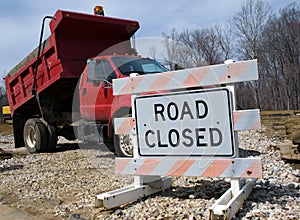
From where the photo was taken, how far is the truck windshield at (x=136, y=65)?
6859mm

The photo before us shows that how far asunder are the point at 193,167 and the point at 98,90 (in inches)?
166

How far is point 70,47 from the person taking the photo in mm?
8055

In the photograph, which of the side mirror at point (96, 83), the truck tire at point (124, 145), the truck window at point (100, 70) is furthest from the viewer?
the side mirror at point (96, 83)

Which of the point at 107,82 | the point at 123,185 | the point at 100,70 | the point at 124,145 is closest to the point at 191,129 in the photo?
the point at 123,185

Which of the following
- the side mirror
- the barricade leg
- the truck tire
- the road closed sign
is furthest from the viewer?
the side mirror

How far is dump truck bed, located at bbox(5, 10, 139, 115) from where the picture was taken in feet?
25.5

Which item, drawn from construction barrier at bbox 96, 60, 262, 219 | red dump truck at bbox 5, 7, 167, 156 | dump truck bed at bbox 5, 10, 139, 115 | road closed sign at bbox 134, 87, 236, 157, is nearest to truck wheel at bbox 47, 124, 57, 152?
→ red dump truck at bbox 5, 7, 167, 156

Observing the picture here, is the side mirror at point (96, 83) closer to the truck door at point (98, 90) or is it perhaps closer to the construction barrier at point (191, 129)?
the truck door at point (98, 90)

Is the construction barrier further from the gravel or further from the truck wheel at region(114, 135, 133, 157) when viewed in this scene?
the truck wheel at region(114, 135, 133, 157)

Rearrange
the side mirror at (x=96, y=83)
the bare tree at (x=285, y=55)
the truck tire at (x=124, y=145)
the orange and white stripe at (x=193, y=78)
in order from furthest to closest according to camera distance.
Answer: the bare tree at (x=285, y=55)
the side mirror at (x=96, y=83)
the truck tire at (x=124, y=145)
the orange and white stripe at (x=193, y=78)

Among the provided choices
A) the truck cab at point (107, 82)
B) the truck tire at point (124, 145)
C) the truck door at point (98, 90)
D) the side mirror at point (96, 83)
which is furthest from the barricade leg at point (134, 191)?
the side mirror at point (96, 83)

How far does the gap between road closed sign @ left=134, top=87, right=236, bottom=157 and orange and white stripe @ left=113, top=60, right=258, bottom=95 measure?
0.09 metres

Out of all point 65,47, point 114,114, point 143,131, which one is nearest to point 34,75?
point 65,47

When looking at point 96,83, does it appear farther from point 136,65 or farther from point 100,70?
point 136,65
